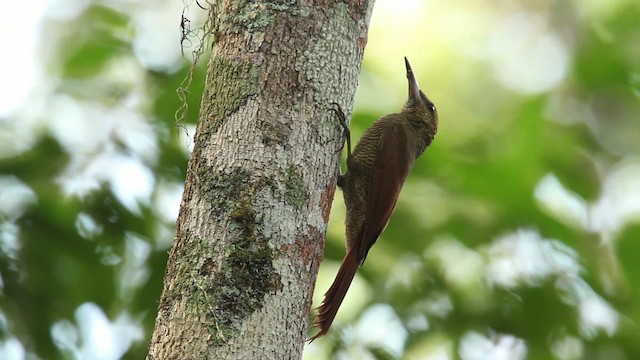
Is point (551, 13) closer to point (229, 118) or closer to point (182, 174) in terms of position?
point (182, 174)

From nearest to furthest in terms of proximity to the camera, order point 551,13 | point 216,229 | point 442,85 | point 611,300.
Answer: point 216,229, point 611,300, point 442,85, point 551,13

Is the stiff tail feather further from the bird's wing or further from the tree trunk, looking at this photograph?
the tree trunk

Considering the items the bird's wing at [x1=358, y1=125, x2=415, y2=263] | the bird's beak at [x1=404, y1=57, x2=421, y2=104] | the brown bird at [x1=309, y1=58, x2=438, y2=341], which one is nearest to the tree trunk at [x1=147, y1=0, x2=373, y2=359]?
the brown bird at [x1=309, y1=58, x2=438, y2=341]

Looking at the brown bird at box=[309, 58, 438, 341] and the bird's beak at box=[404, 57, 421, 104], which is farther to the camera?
the bird's beak at box=[404, 57, 421, 104]

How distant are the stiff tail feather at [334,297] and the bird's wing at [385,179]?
0.08 meters

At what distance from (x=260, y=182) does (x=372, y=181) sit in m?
1.18

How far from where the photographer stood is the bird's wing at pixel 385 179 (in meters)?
2.65

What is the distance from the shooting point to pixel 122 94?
124 inches

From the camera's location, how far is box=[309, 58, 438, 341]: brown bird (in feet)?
8.30

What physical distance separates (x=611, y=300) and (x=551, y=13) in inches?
100

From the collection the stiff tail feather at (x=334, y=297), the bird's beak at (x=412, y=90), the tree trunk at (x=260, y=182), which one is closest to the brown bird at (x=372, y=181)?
the stiff tail feather at (x=334, y=297)

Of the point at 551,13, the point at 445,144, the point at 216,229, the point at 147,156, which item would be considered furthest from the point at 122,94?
the point at 551,13

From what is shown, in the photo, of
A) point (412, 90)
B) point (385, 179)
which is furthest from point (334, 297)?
→ point (412, 90)

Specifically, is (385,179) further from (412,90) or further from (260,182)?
(260,182)
